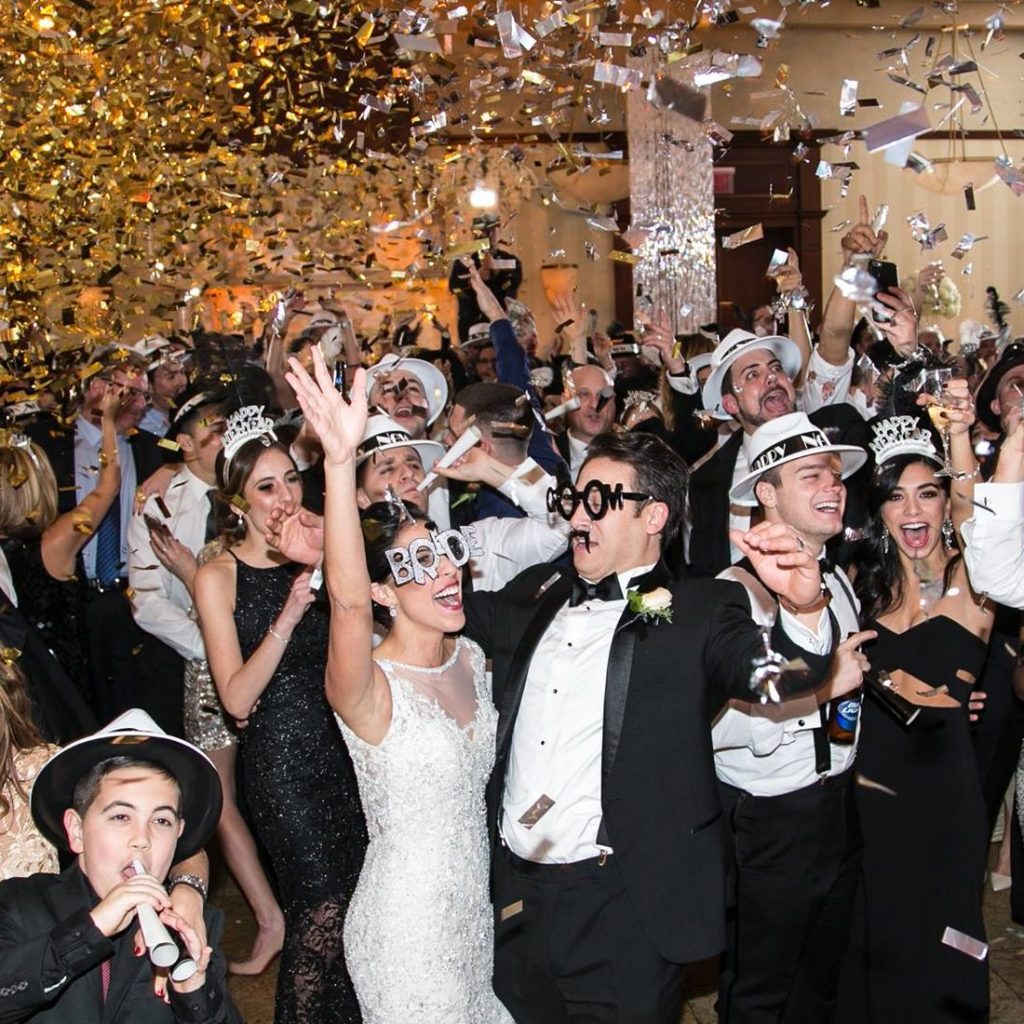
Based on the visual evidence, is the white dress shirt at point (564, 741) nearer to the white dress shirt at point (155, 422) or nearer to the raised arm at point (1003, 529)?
the raised arm at point (1003, 529)

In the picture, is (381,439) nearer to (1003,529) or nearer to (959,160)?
(1003,529)

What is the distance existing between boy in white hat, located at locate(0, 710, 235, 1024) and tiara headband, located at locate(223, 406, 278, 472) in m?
1.55

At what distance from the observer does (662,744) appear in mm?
2867

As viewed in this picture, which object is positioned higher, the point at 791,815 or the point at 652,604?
the point at 652,604

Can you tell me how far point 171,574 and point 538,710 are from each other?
2.37 m

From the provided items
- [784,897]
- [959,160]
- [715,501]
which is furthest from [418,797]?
[959,160]

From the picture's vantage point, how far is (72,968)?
7.19 ft

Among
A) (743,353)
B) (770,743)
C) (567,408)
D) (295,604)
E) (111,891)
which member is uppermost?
(743,353)

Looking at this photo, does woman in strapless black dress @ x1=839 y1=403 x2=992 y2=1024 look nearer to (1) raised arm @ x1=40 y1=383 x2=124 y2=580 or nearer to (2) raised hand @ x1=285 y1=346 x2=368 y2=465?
(2) raised hand @ x1=285 y1=346 x2=368 y2=465

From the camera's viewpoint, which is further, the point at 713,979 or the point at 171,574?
the point at 171,574

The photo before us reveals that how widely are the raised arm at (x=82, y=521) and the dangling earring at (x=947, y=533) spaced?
307cm

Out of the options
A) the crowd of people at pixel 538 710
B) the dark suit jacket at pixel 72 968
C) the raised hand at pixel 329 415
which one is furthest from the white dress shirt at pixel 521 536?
the dark suit jacket at pixel 72 968

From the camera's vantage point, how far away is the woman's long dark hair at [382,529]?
3.03 metres

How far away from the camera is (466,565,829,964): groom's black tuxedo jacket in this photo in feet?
9.33
